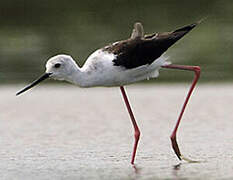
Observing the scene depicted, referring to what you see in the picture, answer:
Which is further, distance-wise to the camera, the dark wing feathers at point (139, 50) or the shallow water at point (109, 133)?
the dark wing feathers at point (139, 50)

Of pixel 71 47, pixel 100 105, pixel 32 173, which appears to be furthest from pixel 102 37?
pixel 32 173

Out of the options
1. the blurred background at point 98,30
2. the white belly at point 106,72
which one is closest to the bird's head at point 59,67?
the white belly at point 106,72

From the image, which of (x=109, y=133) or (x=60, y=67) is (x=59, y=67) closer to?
(x=60, y=67)

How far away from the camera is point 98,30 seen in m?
15.9

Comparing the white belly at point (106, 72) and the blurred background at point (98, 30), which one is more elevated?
the white belly at point (106, 72)

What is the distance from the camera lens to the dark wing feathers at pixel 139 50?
7930mm

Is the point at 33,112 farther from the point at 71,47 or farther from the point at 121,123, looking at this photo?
the point at 71,47

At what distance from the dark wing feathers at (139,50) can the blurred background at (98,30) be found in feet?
16.0

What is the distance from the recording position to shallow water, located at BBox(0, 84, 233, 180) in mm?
7762

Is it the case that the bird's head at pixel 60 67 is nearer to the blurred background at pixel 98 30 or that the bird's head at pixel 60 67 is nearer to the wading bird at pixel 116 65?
the wading bird at pixel 116 65

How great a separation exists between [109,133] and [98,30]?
21.1ft

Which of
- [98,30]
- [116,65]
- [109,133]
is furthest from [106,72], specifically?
[98,30]

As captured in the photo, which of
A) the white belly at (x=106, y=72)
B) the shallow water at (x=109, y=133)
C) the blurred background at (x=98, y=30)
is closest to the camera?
the shallow water at (x=109, y=133)

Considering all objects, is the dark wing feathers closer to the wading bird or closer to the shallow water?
the wading bird
